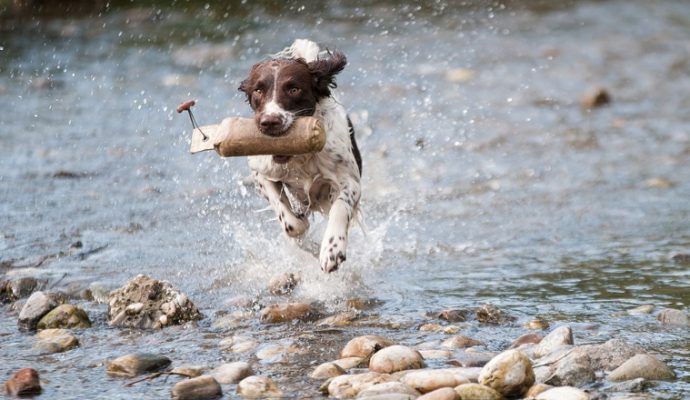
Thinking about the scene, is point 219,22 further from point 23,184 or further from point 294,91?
point 294,91

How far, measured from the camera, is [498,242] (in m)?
6.44

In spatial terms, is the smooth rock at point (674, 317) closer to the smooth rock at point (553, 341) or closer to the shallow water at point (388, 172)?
the shallow water at point (388, 172)

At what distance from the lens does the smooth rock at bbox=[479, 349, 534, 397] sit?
366 cm

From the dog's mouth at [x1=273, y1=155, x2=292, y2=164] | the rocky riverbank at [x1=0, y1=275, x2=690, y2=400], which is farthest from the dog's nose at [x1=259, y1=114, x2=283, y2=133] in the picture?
the rocky riverbank at [x1=0, y1=275, x2=690, y2=400]

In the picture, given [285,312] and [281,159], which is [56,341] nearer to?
[285,312]

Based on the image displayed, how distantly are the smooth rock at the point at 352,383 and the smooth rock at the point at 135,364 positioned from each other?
71cm

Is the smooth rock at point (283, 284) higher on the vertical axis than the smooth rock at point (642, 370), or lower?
higher

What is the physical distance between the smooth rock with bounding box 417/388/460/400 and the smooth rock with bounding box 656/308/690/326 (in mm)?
1411

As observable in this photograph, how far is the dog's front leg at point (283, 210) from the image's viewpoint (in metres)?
5.81

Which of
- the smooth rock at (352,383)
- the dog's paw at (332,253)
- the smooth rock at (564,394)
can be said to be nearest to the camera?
the smooth rock at (564,394)

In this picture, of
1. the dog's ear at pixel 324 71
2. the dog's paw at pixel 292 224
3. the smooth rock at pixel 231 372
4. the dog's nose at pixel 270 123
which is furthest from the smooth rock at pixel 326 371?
the dog's ear at pixel 324 71

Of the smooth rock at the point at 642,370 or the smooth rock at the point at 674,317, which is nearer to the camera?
the smooth rock at the point at 642,370

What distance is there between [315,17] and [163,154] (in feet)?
18.4

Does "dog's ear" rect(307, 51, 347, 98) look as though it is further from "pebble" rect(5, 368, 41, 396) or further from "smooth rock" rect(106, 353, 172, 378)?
"pebble" rect(5, 368, 41, 396)
